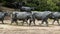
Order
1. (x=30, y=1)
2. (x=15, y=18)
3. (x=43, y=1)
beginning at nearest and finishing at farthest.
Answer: (x=15, y=18)
(x=43, y=1)
(x=30, y=1)

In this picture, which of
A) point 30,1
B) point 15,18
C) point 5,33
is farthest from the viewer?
point 30,1

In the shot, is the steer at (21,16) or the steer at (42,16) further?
the steer at (42,16)

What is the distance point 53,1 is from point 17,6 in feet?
15.9

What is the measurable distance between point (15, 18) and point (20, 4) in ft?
39.2

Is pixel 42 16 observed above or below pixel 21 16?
below

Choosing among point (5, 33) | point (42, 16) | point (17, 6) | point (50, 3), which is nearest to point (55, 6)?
point (50, 3)

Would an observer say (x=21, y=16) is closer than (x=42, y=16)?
Yes

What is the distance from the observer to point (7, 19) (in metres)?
24.0

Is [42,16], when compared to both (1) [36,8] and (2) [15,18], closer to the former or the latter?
(2) [15,18]

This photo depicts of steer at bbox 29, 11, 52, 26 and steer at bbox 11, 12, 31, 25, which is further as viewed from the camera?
steer at bbox 29, 11, 52, 26

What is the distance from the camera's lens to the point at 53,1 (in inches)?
1201

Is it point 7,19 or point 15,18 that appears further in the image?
point 7,19

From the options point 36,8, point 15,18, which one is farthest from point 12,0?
point 15,18

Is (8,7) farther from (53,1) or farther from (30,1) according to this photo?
(53,1)
